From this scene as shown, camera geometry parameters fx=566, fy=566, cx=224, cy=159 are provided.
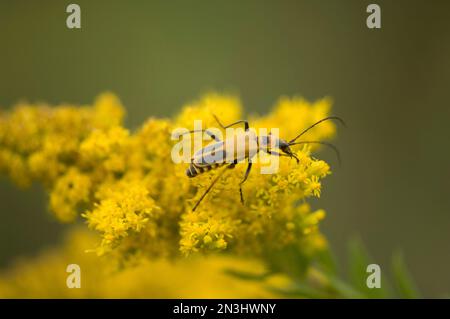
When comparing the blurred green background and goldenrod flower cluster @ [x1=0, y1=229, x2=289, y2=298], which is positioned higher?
the blurred green background

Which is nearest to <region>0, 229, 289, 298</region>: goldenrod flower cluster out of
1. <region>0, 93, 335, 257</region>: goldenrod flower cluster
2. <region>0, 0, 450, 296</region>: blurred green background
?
<region>0, 93, 335, 257</region>: goldenrod flower cluster

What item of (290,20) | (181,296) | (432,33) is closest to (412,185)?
(432,33)

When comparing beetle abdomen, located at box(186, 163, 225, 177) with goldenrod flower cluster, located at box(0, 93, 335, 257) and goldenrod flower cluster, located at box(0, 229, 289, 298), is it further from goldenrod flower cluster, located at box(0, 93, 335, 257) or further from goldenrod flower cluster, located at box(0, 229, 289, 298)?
goldenrod flower cluster, located at box(0, 229, 289, 298)

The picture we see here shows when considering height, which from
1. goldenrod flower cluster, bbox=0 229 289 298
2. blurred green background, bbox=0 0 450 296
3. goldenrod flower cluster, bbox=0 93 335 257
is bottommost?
goldenrod flower cluster, bbox=0 229 289 298

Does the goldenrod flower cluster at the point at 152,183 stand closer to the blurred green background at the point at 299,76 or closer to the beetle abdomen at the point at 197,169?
the beetle abdomen at the point at 197,169

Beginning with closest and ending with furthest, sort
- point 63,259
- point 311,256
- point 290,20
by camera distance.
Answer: point 311,256
point 63,259
point 290,20
